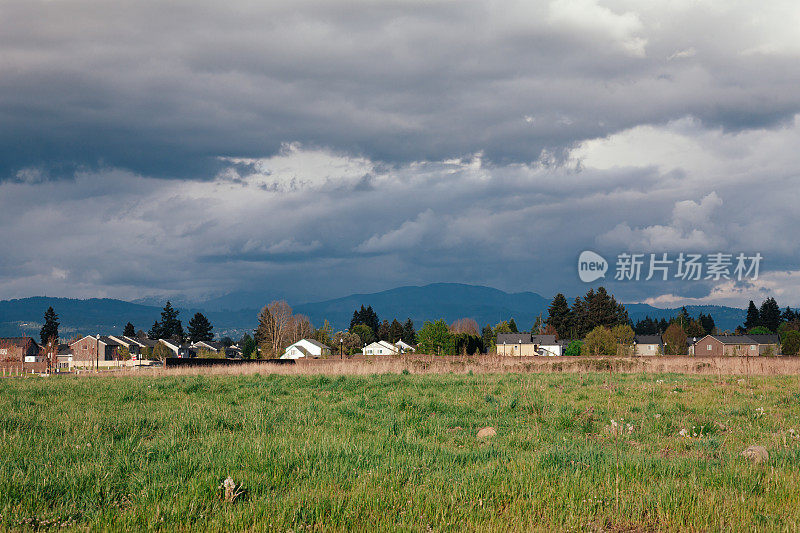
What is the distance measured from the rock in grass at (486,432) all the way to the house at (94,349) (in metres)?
127

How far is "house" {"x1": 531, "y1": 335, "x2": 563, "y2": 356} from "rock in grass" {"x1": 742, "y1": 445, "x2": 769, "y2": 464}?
125m

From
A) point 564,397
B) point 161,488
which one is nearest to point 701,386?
point 564,397

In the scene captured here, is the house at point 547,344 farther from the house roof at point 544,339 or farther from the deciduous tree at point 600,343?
the deciduous tree at point 600,343

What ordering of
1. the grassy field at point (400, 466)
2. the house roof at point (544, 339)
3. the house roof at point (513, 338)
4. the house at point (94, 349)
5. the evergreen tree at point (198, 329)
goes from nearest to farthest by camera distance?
the grassy field at point (400, 466) → the house at point (94, 349) → the house roof at point (513, 338) → the house roof at point (544, 339) → the evergreen tree at point (198, 329)

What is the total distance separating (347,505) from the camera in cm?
729

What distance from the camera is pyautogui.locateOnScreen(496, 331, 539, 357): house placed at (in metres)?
134

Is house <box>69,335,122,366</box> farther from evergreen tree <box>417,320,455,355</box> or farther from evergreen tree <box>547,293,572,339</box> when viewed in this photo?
evergreen tree <box>547,293,572,339</box>

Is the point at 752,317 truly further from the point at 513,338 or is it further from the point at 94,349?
the point at 94,349

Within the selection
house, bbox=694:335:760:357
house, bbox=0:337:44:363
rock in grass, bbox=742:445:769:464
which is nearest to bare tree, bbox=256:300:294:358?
house, bbox=0:337:44:363

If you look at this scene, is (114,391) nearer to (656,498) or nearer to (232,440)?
(232,440)

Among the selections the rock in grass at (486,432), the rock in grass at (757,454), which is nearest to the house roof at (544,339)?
the rock in grass at (486,432)

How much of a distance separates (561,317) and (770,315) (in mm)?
54059

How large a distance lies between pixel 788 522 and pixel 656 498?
4.73 feet

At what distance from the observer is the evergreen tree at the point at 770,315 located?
15307 cm
